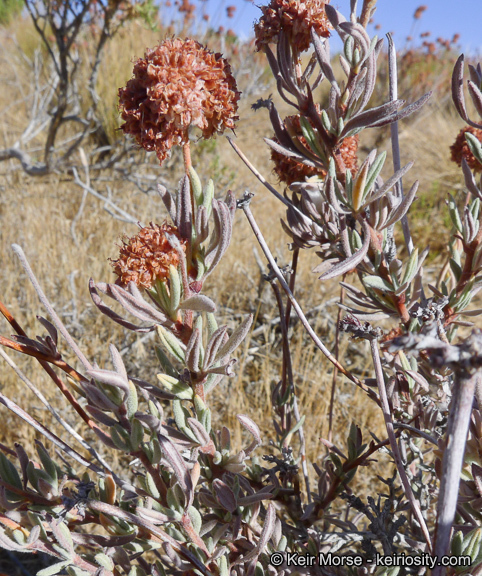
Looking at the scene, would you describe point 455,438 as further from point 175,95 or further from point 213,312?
point 175,95

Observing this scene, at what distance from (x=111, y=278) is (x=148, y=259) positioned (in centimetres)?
214

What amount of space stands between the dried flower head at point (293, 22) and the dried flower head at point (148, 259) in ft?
1.23

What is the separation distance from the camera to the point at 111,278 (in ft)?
8.91

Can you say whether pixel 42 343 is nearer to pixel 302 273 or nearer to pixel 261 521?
pixel 261 521

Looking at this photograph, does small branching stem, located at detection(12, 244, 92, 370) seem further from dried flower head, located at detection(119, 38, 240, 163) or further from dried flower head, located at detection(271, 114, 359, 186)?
dried flower head, located at detection(271, 114, 359, 186)

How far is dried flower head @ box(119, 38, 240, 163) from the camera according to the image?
0.68 meters

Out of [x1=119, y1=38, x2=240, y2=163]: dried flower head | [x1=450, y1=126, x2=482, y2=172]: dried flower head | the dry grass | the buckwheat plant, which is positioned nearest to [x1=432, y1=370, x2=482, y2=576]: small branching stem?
the buckwheat plant

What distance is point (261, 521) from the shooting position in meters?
1.46

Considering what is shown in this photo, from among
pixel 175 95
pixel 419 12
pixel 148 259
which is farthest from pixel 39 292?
pixel 419 12

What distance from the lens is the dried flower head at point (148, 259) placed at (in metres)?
0.67

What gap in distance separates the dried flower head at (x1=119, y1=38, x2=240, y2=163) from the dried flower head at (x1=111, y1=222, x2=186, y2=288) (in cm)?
12

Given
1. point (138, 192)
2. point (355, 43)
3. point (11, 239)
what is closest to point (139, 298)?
point (355, 43)

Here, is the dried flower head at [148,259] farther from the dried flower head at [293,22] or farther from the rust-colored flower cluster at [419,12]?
the rust-colored flower cluster at [419,12]

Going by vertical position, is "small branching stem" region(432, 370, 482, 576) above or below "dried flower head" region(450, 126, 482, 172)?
below
